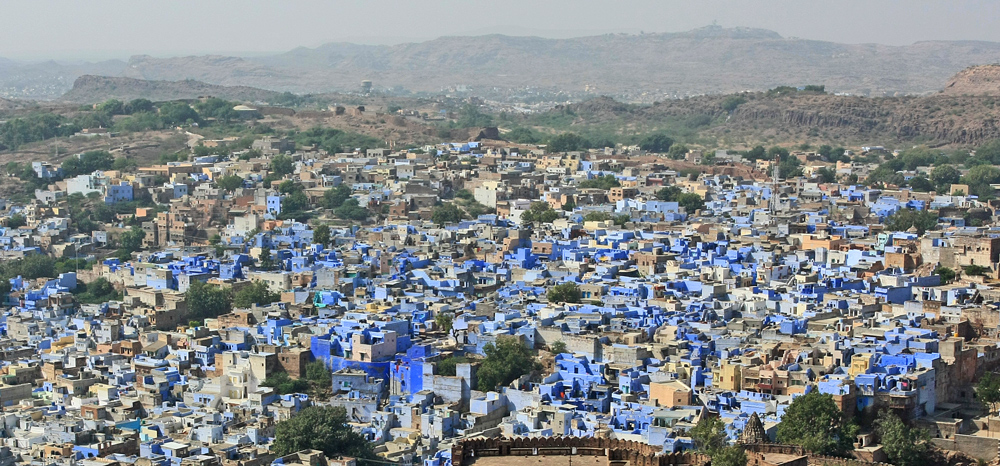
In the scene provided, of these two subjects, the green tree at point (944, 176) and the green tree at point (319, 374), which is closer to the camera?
the green tree at point (319, 374)

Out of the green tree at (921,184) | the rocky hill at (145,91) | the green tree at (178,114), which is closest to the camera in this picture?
the green tree at (921,184)

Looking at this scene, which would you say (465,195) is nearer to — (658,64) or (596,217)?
(596,217)

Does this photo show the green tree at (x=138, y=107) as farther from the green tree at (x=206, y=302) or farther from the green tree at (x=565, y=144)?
the green tree at (x=206, y=302)

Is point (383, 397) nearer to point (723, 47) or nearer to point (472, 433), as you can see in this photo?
point (472, 433)

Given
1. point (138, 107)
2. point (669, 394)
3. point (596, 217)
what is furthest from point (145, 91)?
point (669, 394)

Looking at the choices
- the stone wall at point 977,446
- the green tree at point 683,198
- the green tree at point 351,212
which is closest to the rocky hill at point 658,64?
the green tree at point 683,198

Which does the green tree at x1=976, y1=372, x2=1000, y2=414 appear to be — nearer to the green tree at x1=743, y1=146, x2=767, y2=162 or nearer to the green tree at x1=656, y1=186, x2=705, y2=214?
the green tree at x1=656, y1=186, x2=705, y2=214
